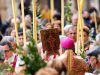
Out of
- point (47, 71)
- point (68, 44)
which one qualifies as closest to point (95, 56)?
point (68, 44)

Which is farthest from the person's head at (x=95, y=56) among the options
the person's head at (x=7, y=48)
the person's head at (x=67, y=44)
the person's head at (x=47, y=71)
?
the person's head at (x=7, y=48)

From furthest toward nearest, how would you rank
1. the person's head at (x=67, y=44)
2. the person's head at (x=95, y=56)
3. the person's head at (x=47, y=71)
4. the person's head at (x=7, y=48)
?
the person's head at (x=7, y=48), the person's head at (x=67, y=44), the person's head at (x=95, y=56), the person's head at (x=47, y=71)

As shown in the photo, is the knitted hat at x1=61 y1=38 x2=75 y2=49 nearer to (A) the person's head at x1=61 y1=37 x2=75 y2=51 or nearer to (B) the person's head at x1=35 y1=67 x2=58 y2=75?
(A) the person's head at x1=61 y1=37 x2=75 y2=51

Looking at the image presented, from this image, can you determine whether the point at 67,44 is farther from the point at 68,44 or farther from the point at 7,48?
the point at 7,48

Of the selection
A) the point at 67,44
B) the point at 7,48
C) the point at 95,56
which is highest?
the point at 67,44

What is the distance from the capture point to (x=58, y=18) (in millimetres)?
19656

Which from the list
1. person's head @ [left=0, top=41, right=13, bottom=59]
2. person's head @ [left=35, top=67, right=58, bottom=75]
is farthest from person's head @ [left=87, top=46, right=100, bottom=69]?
person's head @ [left=0, top=41, right=13, bottom=59]

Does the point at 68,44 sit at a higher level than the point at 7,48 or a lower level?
higher

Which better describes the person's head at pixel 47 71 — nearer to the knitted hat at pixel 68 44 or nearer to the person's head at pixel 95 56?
the person's head at pixel 95 56

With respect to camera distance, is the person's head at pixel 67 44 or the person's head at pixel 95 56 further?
the person's head at pixel 67 44

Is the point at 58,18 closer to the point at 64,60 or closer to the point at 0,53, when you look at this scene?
the point at 0,53

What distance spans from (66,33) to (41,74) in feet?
19.2

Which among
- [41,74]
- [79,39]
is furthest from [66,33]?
[41,74]

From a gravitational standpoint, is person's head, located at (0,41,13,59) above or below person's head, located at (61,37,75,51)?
below
